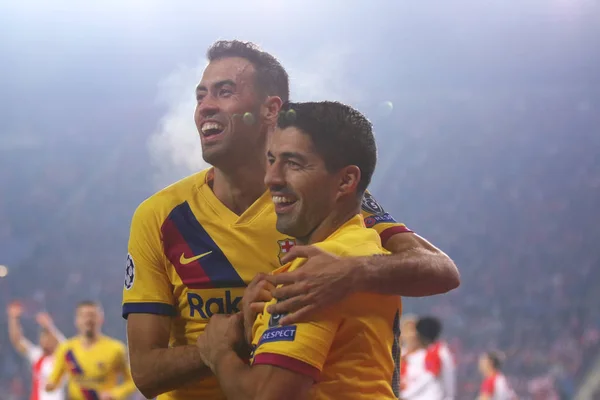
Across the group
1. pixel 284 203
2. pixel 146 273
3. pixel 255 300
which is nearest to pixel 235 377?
pixel 255 300

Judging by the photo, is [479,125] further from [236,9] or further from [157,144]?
[157,144]

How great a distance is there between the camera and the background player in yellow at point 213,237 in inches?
78.7

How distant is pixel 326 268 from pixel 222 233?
0.66 meters

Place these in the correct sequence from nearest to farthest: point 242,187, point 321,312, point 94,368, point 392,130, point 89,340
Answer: point 321,312, point 242,187, point 94,368, point 89,340, point 392,130

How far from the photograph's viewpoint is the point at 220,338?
5.53 ft

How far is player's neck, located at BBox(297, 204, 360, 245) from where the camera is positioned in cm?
165

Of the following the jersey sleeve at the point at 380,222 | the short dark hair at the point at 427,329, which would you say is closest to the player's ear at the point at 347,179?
the jersey sleeve at the point at 380,222

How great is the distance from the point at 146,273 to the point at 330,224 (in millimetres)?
654

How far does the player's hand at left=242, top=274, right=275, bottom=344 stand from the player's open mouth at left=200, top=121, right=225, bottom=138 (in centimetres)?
58

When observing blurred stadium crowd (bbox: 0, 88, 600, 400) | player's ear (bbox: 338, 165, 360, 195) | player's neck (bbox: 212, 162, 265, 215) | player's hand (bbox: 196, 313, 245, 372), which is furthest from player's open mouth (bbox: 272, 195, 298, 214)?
blurred stadium crowd (bbox: 0, 88, 600, 400)

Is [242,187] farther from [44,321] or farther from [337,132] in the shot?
[44,321]

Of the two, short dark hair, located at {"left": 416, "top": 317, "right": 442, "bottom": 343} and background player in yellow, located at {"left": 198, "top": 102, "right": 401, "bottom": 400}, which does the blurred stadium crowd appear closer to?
short dark hair, located at {"left": 416, "top": 317, "right": 442, "bottom": 343}

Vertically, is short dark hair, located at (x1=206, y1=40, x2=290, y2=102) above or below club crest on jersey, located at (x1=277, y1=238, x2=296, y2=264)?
above

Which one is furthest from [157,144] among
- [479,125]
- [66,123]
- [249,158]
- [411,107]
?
[249,158]
